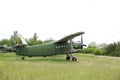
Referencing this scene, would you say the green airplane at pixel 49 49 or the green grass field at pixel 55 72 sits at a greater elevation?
the green airplane at pixel 49 49

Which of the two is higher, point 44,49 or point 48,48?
point 48,48

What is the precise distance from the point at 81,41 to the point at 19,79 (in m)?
24.9

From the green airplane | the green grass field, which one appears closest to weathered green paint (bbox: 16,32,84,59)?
the green airplane

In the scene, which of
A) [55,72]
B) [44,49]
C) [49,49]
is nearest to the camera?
[55,72]

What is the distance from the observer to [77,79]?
12.7m

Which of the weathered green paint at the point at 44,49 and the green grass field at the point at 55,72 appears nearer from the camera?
the green grass field at the point at 55,72

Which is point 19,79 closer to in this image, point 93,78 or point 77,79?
point 77,79

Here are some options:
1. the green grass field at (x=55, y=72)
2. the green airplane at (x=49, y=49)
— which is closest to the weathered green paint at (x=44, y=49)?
the green airplane at (x=49, y=49)

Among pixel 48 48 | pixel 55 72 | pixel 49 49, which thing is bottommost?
pixel 55 72

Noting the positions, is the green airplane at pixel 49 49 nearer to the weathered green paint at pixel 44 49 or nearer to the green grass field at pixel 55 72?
the weathered green paint at pixel 44 49

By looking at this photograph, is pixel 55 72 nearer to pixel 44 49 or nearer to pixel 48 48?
pixel 44 49

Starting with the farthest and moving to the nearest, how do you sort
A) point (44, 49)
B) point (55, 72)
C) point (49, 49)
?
1. point (49, 49)
2. point (44, 49)
3. point (55, 72)

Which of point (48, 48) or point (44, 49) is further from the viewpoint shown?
point (48, 48)

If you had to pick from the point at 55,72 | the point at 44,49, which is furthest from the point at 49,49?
the point at 55,72
